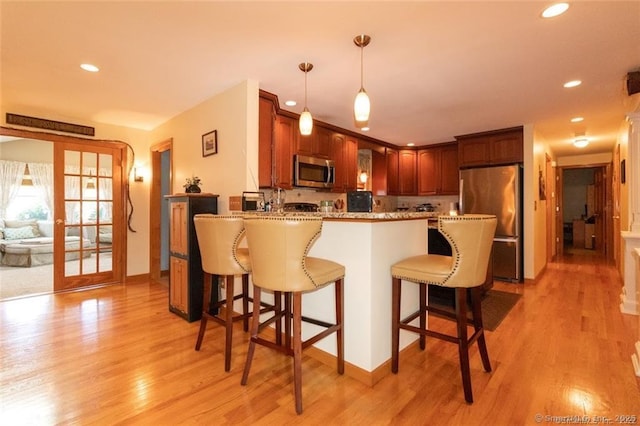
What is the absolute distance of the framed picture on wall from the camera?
10.5 feet

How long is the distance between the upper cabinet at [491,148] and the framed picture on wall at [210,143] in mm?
4036

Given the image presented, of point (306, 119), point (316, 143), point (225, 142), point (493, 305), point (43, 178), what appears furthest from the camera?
point (43, 178)

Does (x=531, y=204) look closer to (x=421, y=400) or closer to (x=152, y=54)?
(x=421, y=400)

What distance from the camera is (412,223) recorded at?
2260 mm

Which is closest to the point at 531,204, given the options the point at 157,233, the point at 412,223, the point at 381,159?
the point at 381,159

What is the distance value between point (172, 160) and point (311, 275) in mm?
3234

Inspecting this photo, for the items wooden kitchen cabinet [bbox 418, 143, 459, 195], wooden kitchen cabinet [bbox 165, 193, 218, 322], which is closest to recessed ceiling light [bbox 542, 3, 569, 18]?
wooden kitchen cabinet [bbox 165, 193, 218, 322]

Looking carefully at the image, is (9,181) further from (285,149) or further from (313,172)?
(313,172)

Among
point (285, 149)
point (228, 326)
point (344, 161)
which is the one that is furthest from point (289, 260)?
point (344, 161)

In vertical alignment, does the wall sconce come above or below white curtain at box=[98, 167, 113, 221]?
above

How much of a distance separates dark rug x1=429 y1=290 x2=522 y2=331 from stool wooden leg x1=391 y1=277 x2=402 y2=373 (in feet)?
4.18

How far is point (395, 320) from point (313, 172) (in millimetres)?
2576

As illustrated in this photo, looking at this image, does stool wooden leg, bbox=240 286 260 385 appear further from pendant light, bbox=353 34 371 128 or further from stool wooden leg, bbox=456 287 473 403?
pendant light, bbox=353 34 371 128

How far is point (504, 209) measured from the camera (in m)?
4.53
